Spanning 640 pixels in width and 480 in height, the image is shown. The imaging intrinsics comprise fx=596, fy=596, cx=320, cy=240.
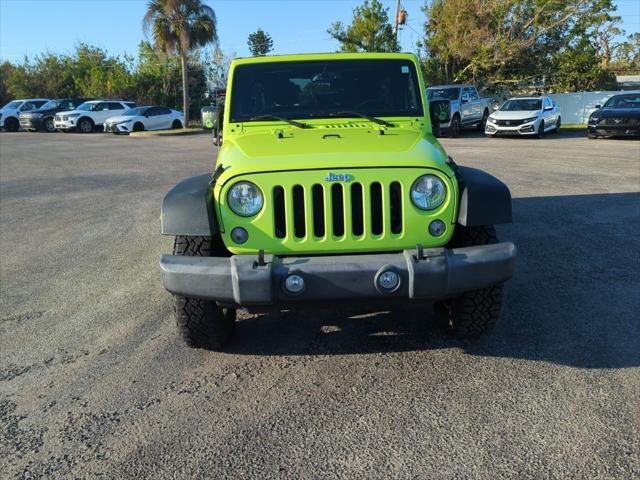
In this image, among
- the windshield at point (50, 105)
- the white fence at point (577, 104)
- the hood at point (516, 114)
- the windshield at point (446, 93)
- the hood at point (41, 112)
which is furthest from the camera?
the windshield at point (50, 105)

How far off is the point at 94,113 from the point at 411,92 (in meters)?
28.4

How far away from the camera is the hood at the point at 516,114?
20203 mm

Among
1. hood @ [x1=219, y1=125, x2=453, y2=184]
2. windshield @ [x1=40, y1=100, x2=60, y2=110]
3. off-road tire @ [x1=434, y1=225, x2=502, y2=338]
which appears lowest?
off-road tire @ [x1=434, y1=225, x2=502, y2=338]

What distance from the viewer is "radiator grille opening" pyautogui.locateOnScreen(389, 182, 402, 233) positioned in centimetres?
337

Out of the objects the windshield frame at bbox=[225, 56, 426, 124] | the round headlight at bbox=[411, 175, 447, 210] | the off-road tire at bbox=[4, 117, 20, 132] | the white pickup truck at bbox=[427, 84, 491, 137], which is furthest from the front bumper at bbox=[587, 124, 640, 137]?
the off-road tire at bbox=[4, 117, 20, 132]

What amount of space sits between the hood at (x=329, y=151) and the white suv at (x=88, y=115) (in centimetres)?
2826

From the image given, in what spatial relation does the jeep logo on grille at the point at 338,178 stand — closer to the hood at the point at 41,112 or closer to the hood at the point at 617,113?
the hood at the point at 617,113

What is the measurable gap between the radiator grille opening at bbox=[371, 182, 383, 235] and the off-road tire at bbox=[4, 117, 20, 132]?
3450 cm

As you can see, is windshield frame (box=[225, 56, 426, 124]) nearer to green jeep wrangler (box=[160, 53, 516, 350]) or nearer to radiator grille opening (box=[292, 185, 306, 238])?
green jeep wrangler (box=[160, 53, 516, 350])

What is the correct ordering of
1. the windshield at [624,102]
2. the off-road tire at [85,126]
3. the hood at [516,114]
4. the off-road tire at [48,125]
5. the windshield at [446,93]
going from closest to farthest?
the windshield at [624,102] < the hood at [516,114] < the windshield at [446,93] < the off-road tire at [85,126] < the off-road tire at [48,125]

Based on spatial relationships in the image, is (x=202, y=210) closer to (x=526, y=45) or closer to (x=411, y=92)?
(x=411, y=92)

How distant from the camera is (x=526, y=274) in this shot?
17.5 ft

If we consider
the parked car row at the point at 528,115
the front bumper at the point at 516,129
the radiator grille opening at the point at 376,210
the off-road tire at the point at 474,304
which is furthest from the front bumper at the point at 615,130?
the radiator grille opening at the point at 376,210

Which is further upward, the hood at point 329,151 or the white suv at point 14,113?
the white suv at point 14,113
